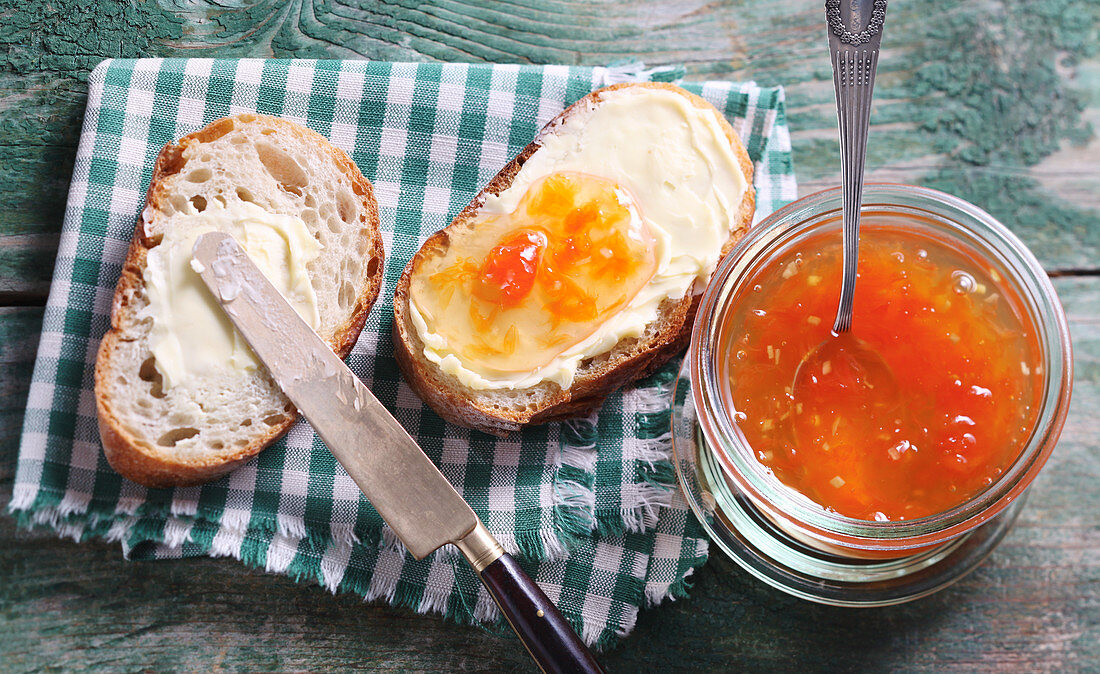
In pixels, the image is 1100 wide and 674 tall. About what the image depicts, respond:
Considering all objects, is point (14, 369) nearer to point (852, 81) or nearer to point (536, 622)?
point (536, 622)

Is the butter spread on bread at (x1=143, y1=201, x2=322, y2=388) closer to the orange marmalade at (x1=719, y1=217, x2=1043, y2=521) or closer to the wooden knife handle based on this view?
the wooden knife handle

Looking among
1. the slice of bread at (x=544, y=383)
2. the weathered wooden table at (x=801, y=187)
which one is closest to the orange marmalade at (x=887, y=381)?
the slice of bread at (x=544, y=383)

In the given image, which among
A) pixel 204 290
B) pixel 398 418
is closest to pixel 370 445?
pixel 398 418

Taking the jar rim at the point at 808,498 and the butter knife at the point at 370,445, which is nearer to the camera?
the jar rim at the point at 808,498

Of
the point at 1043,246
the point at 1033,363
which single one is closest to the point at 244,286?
the point at 1033,363

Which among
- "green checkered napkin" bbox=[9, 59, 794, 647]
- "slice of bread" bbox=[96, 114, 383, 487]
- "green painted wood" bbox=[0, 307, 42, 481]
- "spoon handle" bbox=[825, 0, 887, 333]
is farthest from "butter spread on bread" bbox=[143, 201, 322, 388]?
"spoon handle" bbox=[825, 0, 887, 333]

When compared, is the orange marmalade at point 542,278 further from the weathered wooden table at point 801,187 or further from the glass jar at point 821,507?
the weathered wooden table at point 801,187
